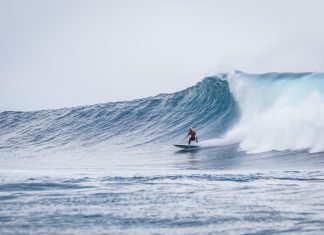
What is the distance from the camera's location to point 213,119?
23.5 meters

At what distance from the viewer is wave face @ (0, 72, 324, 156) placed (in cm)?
1673

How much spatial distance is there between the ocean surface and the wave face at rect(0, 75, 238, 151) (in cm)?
9

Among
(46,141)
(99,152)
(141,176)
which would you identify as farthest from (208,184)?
(46,141)

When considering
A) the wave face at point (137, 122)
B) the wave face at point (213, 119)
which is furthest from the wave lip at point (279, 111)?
the wave face at point (137, 122)

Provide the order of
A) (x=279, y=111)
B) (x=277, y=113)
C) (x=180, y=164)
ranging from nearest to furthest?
1. (x=180, y=164)
2. (x=277, y=113)
3. (x=279, y=111)

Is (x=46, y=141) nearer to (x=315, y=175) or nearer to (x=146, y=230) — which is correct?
(x=315, y=175)

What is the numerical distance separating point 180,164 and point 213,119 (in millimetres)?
10271

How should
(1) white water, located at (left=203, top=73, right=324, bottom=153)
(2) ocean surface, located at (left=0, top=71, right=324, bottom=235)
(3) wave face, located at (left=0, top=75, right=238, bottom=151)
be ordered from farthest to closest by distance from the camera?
(3) wave face, located at (left=0, top=75, right=238, bottom=151) < (1) white water, located at (left=203, top=73, right=324, bottom=153) < (2) ocean surface, located at (left=0, top=71, right=324, bottom=235)

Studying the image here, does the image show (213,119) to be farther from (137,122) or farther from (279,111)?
(137,122)

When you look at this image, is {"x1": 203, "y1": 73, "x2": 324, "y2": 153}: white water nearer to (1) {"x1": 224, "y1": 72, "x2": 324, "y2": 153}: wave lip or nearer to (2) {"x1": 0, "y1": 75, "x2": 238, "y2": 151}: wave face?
(1) {"x1": 224, "y1": 72, "x2": 324, "y2": 153}: wave lip

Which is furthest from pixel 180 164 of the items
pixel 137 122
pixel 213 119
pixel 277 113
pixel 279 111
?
pixel 137 122

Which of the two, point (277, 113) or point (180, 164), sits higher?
point (277, 113)

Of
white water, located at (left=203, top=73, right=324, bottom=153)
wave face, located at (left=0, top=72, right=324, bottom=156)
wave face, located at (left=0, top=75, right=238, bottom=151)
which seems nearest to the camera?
white water, located at (left=203, top=73, right=324, bottom=153)

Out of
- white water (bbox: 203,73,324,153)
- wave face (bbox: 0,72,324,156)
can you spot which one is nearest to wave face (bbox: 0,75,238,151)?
wave face (bbox: 0,72,324,156)
